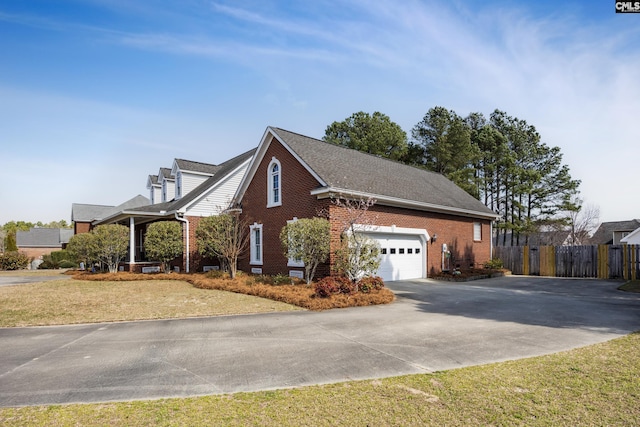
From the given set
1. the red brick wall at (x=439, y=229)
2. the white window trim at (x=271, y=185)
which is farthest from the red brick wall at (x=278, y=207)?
the red brick wall at (x=439, y=229)

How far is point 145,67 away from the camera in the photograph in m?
14.9

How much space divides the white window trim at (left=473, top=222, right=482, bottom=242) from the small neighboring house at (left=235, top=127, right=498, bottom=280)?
5.72 feet

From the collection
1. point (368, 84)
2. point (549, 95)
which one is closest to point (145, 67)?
point (368, 84)

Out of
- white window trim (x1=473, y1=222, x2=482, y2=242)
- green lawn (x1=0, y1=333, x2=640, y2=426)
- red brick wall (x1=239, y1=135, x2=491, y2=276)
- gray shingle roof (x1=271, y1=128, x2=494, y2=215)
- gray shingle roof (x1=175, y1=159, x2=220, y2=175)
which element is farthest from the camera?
gray shingle roof (x1=175, y1=159, x2=220, y2=175)

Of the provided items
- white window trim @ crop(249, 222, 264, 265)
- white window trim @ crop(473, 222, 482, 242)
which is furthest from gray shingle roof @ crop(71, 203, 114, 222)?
white window trim @ crop(473, 222, 482, 242)

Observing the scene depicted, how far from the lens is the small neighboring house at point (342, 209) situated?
15.9 meters

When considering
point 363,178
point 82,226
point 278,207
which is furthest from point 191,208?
point 82,226

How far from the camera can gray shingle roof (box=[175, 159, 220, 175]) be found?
26000 mm

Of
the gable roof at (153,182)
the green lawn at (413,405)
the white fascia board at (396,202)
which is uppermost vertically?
the gable roof at (153,182)

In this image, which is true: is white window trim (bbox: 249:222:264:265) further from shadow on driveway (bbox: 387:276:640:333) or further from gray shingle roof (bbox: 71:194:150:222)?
gray shingle roof (bbox: 71:194:150:222)

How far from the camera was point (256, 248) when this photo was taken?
1964 cm

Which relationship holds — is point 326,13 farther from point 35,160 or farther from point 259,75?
point 35,160

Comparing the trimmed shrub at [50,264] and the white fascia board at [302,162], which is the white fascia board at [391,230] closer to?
the white fascia board at [302,162]

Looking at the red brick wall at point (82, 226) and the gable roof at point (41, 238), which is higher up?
the red brick wall at point (82, 226)
